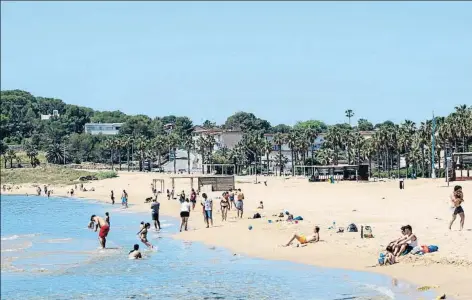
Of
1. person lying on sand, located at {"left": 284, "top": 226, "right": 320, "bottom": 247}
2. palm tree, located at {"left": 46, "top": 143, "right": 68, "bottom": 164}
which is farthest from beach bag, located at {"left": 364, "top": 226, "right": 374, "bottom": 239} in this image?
palm tree, located at {"left": 46, "top": 143, "right": 68, "bottom": 164}

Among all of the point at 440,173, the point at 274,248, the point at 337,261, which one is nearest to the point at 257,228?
the point at 274,248

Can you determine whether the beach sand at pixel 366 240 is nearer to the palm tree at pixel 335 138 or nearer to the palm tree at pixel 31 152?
the palm tree at pixel 335 138

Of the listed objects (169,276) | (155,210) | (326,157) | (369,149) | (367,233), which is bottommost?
(169,276)

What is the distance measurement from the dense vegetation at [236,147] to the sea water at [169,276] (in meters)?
50.0

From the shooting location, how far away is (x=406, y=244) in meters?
18.7

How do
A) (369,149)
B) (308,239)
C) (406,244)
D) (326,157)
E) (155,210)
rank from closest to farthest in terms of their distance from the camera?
(406,244), (308,239), (155,210), (369,149), (326,157)

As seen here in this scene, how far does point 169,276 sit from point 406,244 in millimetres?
6368

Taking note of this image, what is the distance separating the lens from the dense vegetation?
93812mm

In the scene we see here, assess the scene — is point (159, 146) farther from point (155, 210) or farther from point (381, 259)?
point (381, 259)

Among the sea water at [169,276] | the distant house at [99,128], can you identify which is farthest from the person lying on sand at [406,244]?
the distant house at [99,128]

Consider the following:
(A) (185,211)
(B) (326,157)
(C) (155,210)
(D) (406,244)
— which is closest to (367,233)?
(D) (406,244)

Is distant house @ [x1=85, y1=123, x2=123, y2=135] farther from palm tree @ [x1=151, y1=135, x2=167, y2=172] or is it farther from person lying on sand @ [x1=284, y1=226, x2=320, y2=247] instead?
person lying on sand @ [x1=284, y1=226, x2=320, y2=247]

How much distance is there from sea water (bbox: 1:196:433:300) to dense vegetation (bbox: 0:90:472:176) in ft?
164

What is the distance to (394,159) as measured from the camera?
121m
